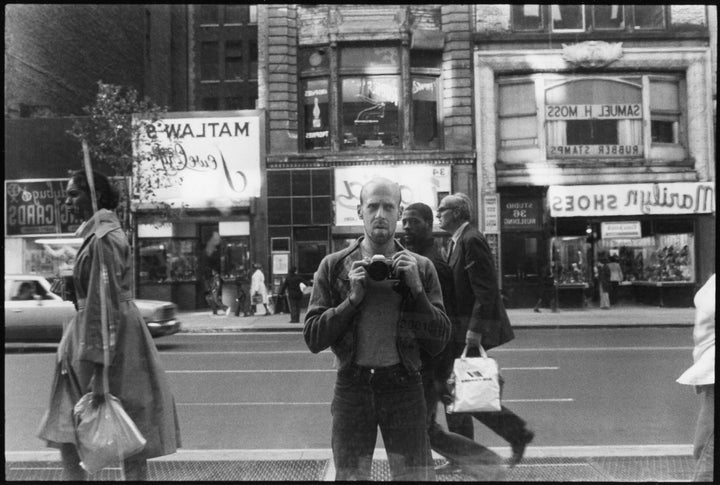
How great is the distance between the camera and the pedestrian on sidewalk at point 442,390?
420cm

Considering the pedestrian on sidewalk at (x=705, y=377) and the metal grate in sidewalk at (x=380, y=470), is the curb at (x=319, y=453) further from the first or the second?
the pedestrian on sidewalk at (x=705, y=377)

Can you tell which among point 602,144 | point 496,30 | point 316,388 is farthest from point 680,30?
point 316,388

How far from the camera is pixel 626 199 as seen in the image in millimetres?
6957

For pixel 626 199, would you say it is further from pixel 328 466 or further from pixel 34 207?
pixel 34 207

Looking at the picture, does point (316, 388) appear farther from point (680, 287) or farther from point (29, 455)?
point (680, 287)

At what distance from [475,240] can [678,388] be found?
4.42 metres

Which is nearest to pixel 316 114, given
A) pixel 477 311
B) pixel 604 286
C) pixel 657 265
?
pixel 477 311

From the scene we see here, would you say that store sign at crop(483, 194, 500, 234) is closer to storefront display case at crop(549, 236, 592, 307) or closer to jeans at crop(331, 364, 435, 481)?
storefront display case at crop(549, 236, 592, 307)

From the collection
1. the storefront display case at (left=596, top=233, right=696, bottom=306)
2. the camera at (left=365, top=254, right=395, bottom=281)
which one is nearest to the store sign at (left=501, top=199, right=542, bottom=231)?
the storefront display case at (left=596, top=233, right=696, bottom=306)

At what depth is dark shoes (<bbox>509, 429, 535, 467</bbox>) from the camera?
4.53m

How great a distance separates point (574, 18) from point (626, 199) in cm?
183

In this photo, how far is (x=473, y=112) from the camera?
6.33 meters

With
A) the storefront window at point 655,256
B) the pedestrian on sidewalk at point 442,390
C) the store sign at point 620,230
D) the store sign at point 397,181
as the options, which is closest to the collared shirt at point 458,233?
the pedestrian on sidewalk at point 442,390

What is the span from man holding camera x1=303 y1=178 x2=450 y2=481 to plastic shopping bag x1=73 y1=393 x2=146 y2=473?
1050 millimetres
